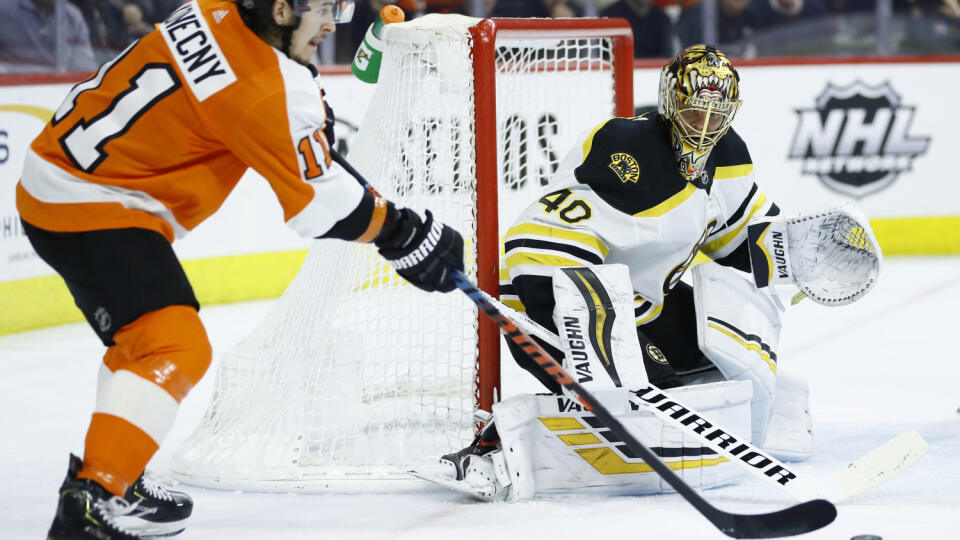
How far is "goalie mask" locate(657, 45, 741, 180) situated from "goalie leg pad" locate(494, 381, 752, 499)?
0.50 meters

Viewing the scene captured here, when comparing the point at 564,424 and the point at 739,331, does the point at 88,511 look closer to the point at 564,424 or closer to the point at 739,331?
the point at 564,424

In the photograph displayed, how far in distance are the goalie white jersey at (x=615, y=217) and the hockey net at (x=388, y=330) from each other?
0.47 ft

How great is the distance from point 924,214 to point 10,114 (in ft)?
14.1

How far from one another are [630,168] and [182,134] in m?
0.97

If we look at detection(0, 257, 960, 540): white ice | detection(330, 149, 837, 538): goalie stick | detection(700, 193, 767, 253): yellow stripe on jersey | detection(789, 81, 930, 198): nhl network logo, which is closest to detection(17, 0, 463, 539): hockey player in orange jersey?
detection(330, 149, 837, 538): goalie stick

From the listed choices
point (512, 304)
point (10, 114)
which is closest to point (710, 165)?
point (512, 304)

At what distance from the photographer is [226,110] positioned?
1911 mm

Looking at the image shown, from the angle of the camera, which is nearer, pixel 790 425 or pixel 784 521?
pixel 784 521

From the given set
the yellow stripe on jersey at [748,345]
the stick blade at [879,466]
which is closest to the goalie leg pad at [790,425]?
the yellow stripe on jersey at [748,345]

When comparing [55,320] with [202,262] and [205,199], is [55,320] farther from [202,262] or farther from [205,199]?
[205,199]

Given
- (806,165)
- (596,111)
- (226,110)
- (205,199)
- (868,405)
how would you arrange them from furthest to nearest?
(806,165), (596,111), (868,405), (205,199), (226,110)

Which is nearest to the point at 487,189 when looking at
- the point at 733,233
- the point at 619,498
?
the point at 733,233

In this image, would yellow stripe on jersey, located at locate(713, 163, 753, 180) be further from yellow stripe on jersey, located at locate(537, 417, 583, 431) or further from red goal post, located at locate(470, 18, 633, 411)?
yellow stripe on jersey, located at locate(537, 417, 583, 431)

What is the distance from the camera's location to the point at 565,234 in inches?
98.0
